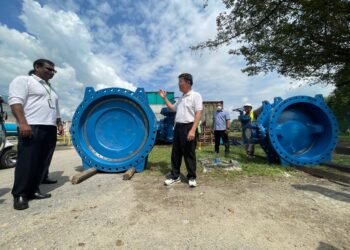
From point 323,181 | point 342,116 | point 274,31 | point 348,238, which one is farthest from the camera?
point 342,116

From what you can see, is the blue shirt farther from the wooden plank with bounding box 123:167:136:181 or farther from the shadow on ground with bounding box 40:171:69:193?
the shadow on ground with bounding box 40:171:69:193

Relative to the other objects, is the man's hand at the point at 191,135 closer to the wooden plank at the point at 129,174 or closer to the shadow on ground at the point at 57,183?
the wooden plank at the point at 129,174

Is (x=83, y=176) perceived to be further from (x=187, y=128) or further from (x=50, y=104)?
(x=187, y=128)

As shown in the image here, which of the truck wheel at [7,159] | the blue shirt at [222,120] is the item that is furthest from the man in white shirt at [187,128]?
the truck wheel at [7,159]

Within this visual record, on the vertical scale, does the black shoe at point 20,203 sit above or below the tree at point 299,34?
below

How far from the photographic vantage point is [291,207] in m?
2.88

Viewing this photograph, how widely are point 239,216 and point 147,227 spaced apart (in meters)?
1.02

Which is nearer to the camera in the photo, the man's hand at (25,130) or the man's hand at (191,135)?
the man's hand at (25,130)

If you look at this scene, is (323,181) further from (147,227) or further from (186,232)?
(147,227)

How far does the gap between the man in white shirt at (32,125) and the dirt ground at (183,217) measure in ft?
0.90

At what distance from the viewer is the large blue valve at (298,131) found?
508 centimetres

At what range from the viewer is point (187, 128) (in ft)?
12.7

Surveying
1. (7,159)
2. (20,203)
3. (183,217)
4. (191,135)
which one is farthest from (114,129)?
(7,159)

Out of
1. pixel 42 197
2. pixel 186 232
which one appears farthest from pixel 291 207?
pixel 42 197
